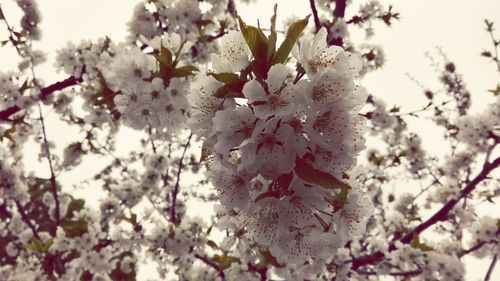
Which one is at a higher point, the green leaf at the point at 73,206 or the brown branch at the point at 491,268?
the green leaf at the point at 73,206

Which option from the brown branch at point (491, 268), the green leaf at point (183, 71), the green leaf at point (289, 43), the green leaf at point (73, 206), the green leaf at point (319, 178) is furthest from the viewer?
the green leaf at point (73, 206)

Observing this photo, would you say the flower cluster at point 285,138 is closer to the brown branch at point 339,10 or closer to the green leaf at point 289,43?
the green leaf at point 289,43

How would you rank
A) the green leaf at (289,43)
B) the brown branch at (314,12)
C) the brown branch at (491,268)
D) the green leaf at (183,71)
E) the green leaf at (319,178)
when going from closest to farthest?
the green leaf at (319,178), the green leaf at (289,43), the green leaf at (183,71), the brown branch at (314,12), the brown branch at (491,268)

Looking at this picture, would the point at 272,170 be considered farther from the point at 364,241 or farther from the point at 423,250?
the point at 364,241

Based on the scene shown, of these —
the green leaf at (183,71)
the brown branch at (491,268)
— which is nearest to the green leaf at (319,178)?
the green leaf at (183,71)

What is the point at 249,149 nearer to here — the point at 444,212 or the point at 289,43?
the point at 289,43

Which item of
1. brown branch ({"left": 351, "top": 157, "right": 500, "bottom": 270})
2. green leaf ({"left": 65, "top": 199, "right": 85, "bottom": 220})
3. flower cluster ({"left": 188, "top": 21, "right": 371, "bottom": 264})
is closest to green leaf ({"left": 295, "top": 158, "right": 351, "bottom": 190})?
flower cluster ({"left": 188, "top": 21, "right": 371, "bottom": 264})

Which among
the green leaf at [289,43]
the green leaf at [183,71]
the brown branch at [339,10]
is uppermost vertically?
the brown branch at [339,10]

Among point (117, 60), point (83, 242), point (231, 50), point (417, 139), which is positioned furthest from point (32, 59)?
point (417, 139)

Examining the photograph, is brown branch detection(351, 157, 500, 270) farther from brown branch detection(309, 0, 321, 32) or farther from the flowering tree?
brown branch detection(309, 0, 321, 32)
